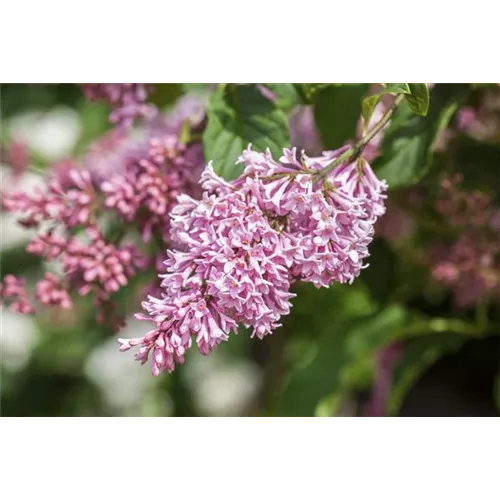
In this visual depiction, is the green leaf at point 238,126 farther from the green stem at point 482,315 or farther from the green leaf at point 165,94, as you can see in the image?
the green stem at point 482,315

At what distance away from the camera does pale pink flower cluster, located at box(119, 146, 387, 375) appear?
45 cm

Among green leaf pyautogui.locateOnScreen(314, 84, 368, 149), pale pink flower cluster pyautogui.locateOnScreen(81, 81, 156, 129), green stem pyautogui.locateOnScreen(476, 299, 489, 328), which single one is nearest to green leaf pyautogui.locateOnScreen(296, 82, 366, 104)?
green leaf pyautogui.locateOnScreen(314, 84, 368, 149)

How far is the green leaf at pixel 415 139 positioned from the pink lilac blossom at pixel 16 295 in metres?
0.26

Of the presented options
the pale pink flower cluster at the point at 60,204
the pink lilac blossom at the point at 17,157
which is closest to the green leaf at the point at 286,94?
the pale pink flower cluster at the point at 60,204

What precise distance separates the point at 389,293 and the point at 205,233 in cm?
36

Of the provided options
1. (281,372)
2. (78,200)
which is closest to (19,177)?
(78,200)

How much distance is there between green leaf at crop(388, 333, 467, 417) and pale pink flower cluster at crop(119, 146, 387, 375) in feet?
1.15

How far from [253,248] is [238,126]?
0.13 metres

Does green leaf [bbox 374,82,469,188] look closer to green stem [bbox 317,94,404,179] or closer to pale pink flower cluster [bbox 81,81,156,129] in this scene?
green stem [bbox 317,94,404,179]

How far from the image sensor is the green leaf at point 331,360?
0.76 meters

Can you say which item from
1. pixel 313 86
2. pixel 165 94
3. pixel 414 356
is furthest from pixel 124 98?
pixel 414 356

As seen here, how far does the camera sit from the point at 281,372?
3.54 ft

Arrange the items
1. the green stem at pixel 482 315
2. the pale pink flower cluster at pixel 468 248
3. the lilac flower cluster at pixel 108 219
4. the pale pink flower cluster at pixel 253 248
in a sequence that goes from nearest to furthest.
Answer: the pale pink flower cluster at pixel 253 248 → the lilac flower cluster at pixel 108 219 → the pale pink flower cluster at pixel 468 248 → the green stem at pixel 482 315
